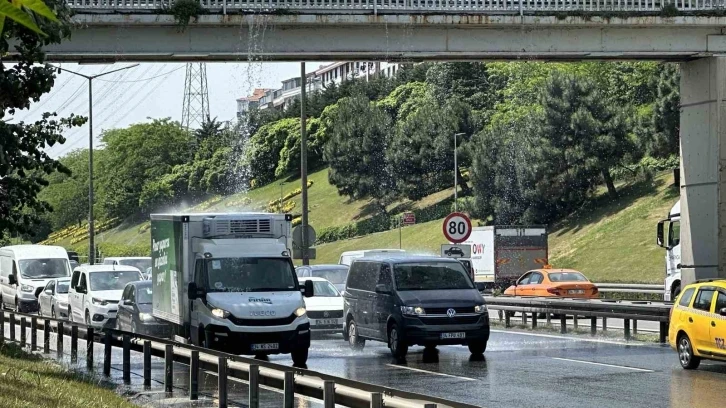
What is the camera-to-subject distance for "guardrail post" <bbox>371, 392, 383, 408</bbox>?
9.59 meters

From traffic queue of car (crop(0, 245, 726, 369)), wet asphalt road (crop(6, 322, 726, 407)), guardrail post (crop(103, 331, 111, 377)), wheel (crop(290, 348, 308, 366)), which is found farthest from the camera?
wheel (crop(290, 348, 308, 366))

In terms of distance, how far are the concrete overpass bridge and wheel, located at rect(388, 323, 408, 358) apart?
6.76 meters

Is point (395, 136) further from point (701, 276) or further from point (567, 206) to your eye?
point (701, 276)

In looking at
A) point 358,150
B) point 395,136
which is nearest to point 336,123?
point 358,150

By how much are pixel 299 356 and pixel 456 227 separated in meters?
10.9

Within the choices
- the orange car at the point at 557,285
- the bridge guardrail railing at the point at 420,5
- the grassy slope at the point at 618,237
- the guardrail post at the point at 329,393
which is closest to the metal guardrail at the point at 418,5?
the bridge guardrail railing at the point at 420,5

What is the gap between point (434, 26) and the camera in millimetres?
27141

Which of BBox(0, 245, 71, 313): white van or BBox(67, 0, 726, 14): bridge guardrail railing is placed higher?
BBox(67, 0, 726, 14): bridge guardrail railing

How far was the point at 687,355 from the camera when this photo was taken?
19.3 meters

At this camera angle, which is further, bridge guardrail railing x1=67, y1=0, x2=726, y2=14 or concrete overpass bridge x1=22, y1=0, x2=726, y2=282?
concrete overpass bridge x1=22, y1=0, x2=726, y2=282

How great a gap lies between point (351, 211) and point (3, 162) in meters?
91.2

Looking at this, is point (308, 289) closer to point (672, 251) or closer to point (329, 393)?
point (329, 393)

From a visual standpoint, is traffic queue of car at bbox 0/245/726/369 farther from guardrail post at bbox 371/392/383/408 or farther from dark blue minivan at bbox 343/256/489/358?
guardrail post at bbox 371/392/383/408

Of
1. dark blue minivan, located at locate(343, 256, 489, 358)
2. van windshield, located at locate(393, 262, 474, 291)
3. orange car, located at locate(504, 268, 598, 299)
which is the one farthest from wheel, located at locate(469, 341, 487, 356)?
orange car, located at locate(504, 268, 598, 299)
